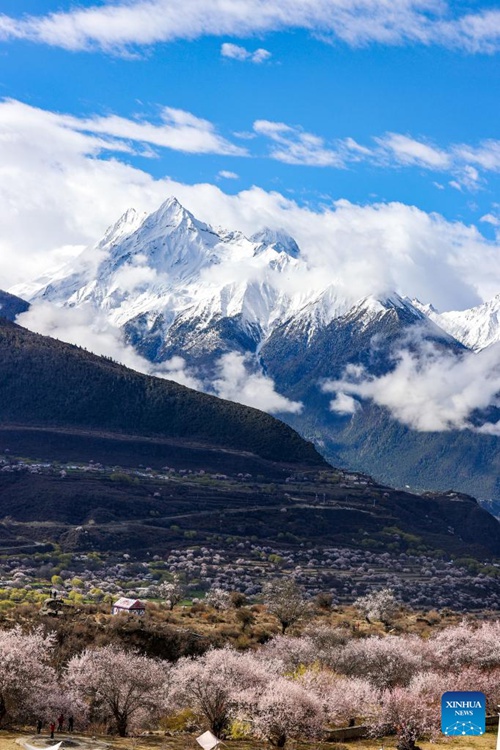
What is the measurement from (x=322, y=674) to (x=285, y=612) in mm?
34955

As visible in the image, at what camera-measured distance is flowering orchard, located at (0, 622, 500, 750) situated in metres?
70.3

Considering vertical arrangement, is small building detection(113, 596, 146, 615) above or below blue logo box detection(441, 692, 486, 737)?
below

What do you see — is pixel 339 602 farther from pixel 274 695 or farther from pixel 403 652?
pixel 274 695

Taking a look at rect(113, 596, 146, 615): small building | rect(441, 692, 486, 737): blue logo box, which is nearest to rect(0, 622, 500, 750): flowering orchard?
rect(441, 692, 486, 737): blue logo box

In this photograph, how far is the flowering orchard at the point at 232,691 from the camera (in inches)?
2768

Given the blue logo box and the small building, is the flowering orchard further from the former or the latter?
the small building

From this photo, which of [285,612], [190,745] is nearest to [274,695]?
[190,745]

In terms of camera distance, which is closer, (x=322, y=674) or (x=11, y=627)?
(x=322, y=674)

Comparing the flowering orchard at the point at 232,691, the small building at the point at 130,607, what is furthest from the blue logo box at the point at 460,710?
the small building at the point at 130,607

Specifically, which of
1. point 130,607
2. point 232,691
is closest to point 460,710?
point 232,691

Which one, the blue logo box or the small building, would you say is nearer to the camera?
the blue logo box

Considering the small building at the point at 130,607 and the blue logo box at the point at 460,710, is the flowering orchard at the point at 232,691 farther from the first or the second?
the small building at the point at 130,607

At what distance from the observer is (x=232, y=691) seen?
74.8 metres

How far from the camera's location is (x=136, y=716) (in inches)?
3036
